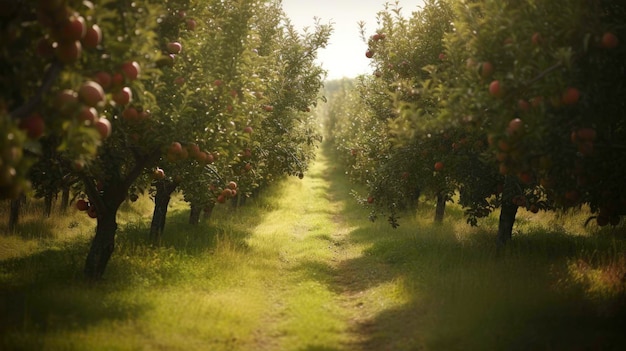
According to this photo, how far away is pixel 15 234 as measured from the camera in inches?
587

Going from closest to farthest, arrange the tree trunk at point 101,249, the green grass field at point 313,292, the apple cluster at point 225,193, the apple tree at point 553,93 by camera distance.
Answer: the green grass field at point 313,292 → the apple tree at point 553,93 → the tree trunk at point 101,249 → the apple cluster at point 225,193

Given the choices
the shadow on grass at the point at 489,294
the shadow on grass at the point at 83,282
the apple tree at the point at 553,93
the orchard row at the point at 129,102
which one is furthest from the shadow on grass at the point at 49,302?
the apple tree at the point at 553,93

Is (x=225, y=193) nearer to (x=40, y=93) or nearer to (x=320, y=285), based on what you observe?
(x=320, y=285)

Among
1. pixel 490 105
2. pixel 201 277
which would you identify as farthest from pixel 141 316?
pixel 490 105

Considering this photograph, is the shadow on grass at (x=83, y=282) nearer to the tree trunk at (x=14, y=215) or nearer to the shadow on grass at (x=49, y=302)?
the shadow on grass at (x=49, y=302)

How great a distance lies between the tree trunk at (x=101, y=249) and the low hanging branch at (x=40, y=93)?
491cm

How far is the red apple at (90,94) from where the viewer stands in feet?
19.7

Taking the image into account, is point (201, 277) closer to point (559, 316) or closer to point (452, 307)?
point (452, 307)

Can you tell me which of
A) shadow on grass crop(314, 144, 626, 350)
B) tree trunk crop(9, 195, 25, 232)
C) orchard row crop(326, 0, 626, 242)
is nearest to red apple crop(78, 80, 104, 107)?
orchard row crop(326, 0, 626, 242)

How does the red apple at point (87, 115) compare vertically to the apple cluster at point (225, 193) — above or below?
above

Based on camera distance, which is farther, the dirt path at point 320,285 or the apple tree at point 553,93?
the dirt path at point 320,285

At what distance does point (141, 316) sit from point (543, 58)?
881 cm

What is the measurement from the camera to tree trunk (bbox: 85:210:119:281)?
396 inches

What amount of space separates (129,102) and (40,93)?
1.68 metres
